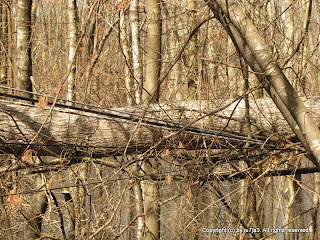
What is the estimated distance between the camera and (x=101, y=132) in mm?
4027

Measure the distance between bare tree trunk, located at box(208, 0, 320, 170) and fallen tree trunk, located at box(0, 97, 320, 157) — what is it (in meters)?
1.04

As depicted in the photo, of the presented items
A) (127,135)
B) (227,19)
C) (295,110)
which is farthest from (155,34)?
(295,110)

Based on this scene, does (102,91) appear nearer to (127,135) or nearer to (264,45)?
(127,135)

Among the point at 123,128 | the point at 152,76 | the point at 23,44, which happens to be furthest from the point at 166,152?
the point at 23,44

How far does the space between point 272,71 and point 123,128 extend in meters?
1.71

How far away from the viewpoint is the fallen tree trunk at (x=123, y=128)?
3889mm

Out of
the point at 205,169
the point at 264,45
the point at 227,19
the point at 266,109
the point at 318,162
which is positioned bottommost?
the point at 205,169

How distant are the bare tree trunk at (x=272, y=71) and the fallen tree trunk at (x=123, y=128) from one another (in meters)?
1.04

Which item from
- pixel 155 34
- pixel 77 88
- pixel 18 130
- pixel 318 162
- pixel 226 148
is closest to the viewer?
pixel 318 162

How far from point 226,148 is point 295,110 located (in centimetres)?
153

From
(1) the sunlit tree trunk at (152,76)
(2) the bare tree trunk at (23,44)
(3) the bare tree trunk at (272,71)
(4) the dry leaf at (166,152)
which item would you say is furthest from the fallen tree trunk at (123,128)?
(2) the bare tree trunk at (23,44)

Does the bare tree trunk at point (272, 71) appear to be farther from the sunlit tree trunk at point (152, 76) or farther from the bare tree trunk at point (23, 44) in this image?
the bare tree trunk at point (23, 44)

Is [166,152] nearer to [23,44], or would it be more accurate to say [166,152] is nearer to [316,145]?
[316,145]

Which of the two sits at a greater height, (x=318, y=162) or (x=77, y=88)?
(x=77, y=88)
